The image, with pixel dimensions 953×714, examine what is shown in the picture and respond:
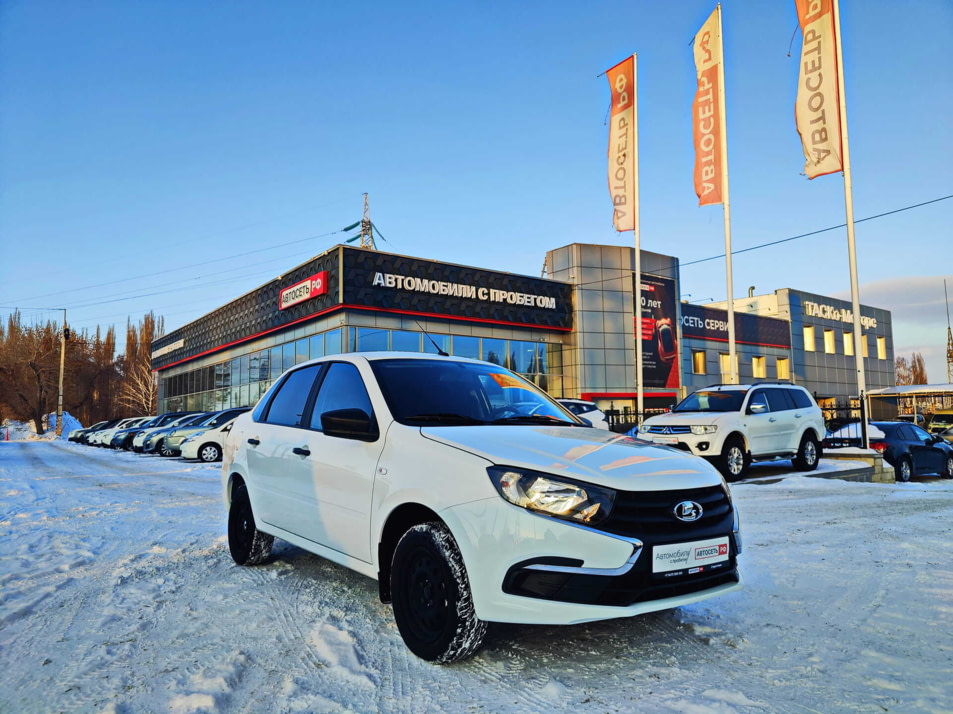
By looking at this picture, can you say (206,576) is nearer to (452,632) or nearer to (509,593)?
(452,632)

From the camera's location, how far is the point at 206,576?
494 cm

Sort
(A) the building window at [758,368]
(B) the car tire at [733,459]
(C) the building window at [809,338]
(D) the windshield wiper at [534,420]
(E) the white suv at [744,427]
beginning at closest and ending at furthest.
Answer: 1. (D) the windshield wiper at [534,420]
2. (B) the car tire at [733,459]
3. (E) the white suv at [744,427]
4. (A) the building window at [758,368]
5. (C) the building window at [809,338]

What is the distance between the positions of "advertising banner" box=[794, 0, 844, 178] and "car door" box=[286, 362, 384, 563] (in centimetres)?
1496

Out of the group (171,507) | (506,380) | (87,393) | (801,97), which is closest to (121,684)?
(506,380)

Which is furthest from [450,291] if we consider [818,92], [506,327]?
[818,92]

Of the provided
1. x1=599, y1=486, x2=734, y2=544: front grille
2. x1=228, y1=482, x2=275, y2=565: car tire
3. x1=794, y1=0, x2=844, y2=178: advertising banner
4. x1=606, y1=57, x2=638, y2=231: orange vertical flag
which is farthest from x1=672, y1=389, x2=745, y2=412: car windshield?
x1=606, y1=57, x2=638, y2=231: orange vertical flag

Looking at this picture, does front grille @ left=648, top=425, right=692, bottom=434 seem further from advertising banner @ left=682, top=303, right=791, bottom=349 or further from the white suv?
advertising banner @ left=682, top=303, right=791, bottom=349

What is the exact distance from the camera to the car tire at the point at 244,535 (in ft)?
16.8

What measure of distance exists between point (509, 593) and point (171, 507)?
24.6 ft

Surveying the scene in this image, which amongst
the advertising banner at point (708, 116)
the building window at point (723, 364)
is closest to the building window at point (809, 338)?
the building window at point (723, 364)

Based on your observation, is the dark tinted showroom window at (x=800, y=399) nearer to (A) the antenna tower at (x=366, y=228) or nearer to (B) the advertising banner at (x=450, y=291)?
(B) the advertising banner at (x=450, y=291)

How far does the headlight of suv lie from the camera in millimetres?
2869

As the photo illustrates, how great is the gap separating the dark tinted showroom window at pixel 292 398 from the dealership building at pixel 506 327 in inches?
585

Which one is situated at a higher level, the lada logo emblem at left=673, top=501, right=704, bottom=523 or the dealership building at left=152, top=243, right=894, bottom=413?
the dealership building at left=152, top=243, right=894, bottom=413
